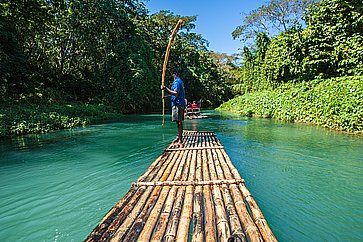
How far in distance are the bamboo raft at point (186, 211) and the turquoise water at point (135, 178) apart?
0.64m

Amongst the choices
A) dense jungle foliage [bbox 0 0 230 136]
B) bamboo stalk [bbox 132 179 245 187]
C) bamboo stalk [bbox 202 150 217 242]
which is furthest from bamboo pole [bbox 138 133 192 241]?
dense jungle foliage [bbox 0 0 230 136]

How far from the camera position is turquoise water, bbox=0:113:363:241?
3.00 m

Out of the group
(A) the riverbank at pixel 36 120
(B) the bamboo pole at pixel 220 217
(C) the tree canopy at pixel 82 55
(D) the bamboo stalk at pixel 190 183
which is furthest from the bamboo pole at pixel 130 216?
(C) the tree canopy at pixel 82 55

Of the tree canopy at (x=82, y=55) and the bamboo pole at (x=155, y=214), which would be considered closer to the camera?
the bamboo pole at (x=155, y=214)

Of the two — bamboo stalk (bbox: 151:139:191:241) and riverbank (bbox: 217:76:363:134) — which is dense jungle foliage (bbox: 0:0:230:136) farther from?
bamboo stalk (bbox: 151:139:191:241)

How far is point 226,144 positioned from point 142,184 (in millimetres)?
5030

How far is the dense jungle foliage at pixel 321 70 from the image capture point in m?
10.6

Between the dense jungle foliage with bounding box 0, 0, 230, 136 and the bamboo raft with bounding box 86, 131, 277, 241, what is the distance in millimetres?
14386

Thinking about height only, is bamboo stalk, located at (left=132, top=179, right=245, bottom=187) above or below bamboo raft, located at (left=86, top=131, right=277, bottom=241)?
above

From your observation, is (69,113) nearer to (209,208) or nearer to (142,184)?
(142,184)

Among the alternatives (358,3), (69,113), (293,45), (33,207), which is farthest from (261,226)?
(293,45)

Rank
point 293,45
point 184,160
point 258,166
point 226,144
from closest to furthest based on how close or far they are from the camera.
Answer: point 184,160, point 258,166, point 226,144, point 293,45

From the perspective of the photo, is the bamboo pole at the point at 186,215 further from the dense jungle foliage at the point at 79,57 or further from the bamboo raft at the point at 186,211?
the dense jungle foliage at the point at 79,57

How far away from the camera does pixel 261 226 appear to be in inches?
85.6
